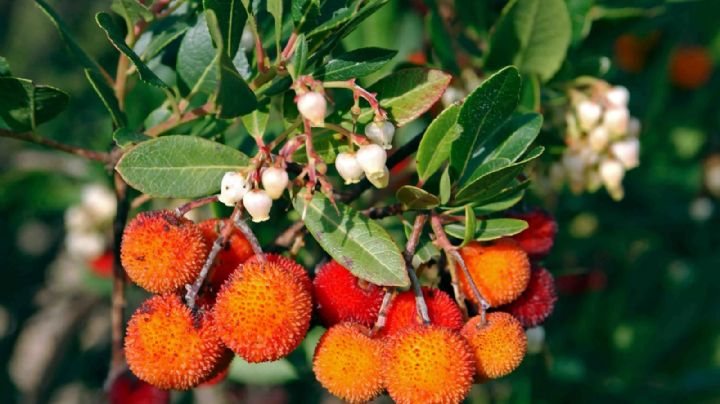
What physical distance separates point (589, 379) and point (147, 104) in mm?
1516

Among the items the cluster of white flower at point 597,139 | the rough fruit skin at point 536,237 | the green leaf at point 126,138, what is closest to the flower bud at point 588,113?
the cluster of white flower at point 597,139

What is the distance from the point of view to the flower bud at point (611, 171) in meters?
1.74

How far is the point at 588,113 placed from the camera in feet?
5.40

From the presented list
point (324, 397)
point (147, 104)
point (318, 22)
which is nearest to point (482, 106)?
point (318, 22)

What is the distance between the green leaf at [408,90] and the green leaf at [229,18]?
22 cm

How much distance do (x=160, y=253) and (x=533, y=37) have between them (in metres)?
0.86

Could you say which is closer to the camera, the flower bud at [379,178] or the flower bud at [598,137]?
the flower bud at [379,178]

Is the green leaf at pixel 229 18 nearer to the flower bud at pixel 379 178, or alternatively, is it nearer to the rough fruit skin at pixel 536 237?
the flower bud at pixel 379 178

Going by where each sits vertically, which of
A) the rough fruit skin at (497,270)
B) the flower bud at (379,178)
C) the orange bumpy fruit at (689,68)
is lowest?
the orange bumpy fruit at (689,68)

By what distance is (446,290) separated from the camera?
132cm

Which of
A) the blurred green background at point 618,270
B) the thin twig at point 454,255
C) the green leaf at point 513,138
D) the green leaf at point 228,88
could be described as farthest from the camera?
the blurred green background at point 618,270

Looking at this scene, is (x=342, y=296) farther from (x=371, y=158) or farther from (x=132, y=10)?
(x=132, y=10)

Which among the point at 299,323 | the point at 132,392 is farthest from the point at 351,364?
the point at 132,392

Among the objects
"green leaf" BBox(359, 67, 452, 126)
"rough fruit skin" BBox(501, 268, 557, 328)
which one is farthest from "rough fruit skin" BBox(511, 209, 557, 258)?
"green leaf" BBox(359, 67, 452, 126)
